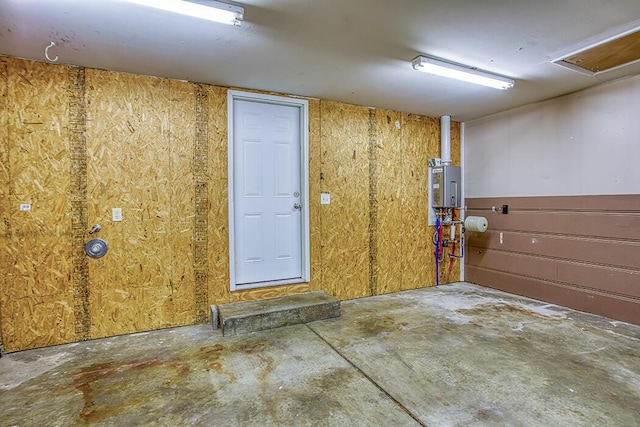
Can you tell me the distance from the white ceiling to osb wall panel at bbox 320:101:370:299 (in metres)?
0.74

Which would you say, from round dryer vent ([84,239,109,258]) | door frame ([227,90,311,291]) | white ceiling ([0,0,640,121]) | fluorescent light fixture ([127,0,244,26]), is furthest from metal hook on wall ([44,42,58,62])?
round dryer vent ([84,239,109,258])

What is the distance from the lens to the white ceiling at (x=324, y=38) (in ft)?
7.27

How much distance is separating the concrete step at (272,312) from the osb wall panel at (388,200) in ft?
4.01

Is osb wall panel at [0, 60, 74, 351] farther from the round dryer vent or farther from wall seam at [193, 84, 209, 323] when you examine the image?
wall seam at [193, 84, 209, 323]

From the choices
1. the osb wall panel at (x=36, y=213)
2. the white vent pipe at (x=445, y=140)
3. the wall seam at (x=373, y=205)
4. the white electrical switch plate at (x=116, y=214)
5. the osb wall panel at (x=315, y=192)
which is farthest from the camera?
the white vent pipe at (x=445, y=140)

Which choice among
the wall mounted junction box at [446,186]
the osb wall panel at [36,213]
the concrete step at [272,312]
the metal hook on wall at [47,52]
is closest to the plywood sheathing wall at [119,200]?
the osb wall panel at [36,213]

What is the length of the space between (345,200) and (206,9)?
2.78 meters

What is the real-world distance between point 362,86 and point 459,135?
7.97 ft

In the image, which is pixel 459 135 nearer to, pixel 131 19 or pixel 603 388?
pixel 603 388

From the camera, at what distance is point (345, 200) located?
14.5 feet

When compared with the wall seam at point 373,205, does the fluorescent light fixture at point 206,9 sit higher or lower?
higher

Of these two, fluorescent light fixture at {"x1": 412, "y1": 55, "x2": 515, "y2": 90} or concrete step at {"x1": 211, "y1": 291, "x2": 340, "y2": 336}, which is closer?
fluorescent light fixture at {"x1": 412, "y1": 55, "x2": 515, "y2": 90}

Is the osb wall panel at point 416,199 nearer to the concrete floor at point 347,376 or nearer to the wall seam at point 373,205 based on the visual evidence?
the wall seam at point 373,205

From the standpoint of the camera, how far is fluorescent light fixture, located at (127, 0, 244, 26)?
208 cm
